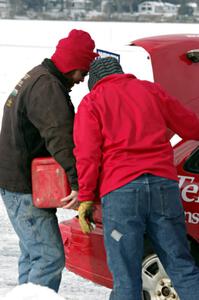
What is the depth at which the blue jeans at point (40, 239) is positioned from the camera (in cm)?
406

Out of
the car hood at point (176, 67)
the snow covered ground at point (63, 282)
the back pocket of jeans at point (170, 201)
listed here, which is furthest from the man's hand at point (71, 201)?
the snow covered ground at point (63, 282)

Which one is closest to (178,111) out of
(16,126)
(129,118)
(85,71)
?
(129,118)

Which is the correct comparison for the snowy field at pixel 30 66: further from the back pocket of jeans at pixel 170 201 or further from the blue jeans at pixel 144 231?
the back pocket of jeans at pixel 170 201

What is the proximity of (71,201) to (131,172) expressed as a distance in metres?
0.41

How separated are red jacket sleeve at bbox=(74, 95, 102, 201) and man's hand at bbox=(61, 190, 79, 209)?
149 mm

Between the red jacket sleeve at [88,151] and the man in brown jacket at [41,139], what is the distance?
0.15 m

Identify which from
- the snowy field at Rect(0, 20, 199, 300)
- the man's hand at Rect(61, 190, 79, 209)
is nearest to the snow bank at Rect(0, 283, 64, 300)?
the snowy field at Rect(0, 20, 199, 300)

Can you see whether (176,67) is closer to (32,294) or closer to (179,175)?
(179,175)

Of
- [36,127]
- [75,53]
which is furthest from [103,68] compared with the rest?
[36,127]

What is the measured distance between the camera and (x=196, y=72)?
4.44m

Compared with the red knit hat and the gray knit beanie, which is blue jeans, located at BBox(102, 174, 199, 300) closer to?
the gray knit beanie

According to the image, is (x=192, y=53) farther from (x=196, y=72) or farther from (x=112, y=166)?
(x=112, y=166)

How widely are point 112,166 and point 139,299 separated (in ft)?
2.22

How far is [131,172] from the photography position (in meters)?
3.64
